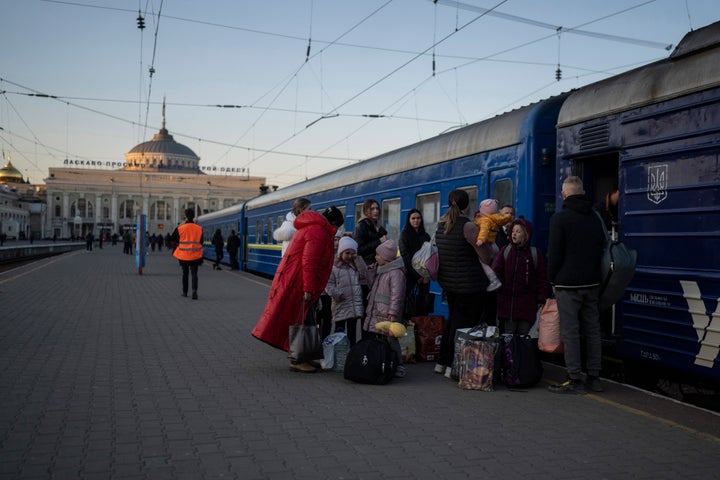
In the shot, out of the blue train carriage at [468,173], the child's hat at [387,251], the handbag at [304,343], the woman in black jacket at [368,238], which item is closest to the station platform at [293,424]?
the handbag at [304,343]

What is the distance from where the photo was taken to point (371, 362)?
7117 millimetres

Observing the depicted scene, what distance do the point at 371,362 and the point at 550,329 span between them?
5.39 feet

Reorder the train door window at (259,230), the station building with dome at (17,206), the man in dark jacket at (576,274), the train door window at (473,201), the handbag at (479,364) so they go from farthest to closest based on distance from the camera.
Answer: the station building with dome at (17,206) < the train door window at (259,230) < the train door window at (473,201) < the handbag at (479,364) < the man in dark jacket at (576,274)

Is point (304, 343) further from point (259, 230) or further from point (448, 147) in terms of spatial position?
point (259, 230)

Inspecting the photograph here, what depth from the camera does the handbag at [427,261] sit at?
24.7 ft

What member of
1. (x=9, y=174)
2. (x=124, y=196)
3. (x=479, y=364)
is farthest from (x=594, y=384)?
(x=9, y=174)

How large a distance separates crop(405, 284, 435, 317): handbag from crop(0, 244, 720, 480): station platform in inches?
23.2

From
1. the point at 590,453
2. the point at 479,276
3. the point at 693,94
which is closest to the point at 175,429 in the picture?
the point at 590,453

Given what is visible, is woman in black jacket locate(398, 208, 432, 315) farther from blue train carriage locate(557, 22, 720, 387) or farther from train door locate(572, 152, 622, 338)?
blue train carriage locate(557, 22, 720, 387)

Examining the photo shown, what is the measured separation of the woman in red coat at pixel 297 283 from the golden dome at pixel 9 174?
166788 millimetres

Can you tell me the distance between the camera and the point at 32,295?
16047 millimetres

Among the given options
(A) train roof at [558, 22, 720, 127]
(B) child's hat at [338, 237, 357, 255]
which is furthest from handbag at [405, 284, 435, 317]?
(A) train roof at [558, 22, 720, 127]

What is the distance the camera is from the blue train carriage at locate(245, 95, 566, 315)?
8500 millimetres

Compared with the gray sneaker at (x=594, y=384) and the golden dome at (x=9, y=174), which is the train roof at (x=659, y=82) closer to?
the gray sneaker at (x=594, y=384)
